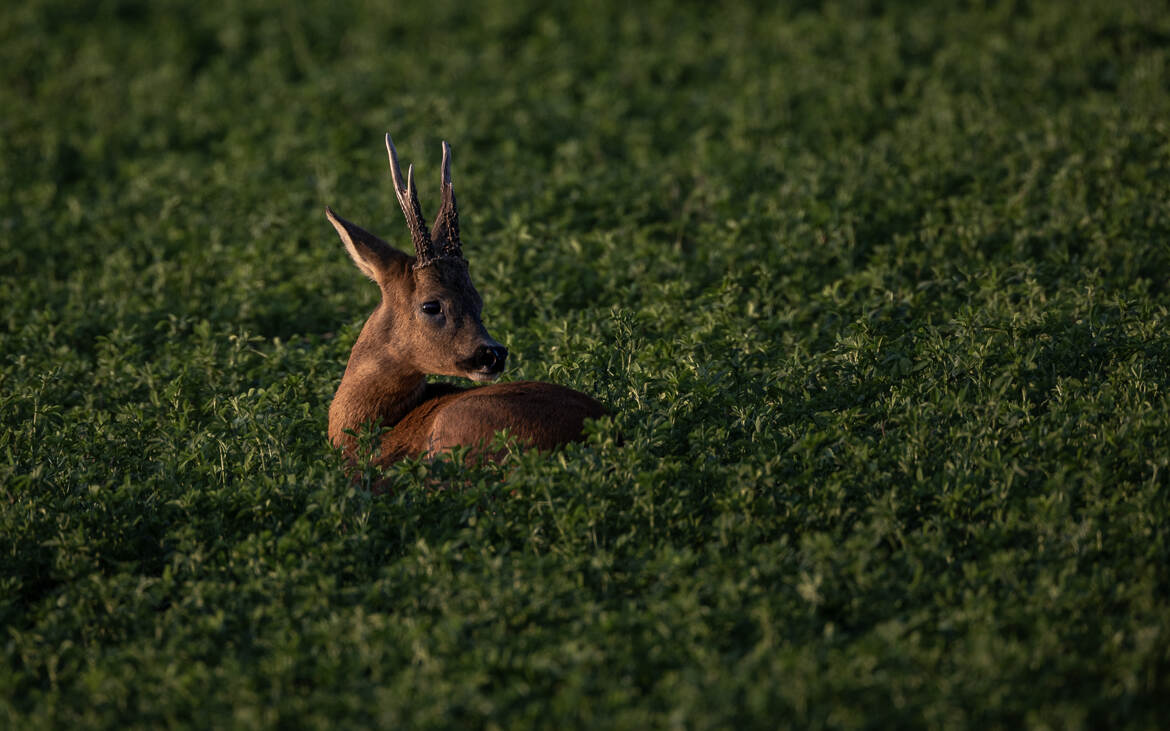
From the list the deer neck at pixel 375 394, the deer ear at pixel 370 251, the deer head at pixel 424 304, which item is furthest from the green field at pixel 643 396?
the deer ear at pixel 370 251

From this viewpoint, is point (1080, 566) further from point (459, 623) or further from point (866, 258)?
point (866, 258)

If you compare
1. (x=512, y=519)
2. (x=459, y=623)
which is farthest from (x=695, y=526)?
(x=459, y=623)

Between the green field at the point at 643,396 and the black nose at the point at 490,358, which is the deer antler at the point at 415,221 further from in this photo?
the green field at the point at 643,396

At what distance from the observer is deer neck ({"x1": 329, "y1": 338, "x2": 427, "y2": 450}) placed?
21.3 feet

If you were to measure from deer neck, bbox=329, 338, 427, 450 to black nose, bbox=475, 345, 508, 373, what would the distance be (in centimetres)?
36

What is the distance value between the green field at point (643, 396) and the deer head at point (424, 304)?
0.55 meters

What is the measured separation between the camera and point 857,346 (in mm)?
6590

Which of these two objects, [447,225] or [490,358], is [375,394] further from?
[447,225]

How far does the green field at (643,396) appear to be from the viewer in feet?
14.7

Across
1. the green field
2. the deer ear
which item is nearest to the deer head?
the deer ear

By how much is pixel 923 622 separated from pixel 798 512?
2.81 ft

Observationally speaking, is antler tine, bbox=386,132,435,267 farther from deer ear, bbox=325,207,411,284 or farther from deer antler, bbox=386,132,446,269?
deer ear, bbox=325,207,411,284

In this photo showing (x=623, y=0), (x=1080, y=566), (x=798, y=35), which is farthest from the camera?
(x=623, y=0)

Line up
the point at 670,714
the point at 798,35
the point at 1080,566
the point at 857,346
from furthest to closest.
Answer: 1. the point at 798,35
2. the point at 857,346
3. the point at 1080,566
4. the point at 670,714
